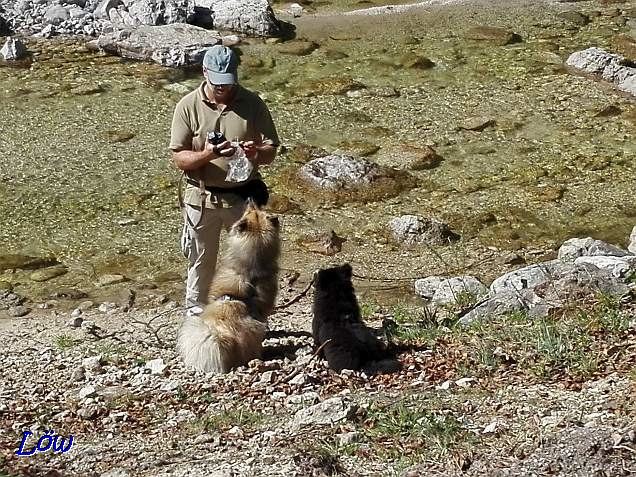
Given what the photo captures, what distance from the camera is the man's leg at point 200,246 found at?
768 cm

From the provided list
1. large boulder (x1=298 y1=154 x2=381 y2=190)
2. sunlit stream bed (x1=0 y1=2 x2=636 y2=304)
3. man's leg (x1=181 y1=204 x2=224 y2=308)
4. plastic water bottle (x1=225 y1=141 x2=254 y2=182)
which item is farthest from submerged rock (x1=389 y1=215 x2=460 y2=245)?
plastic water bottle (x1=225 y1=141 x2=254 y2=182)

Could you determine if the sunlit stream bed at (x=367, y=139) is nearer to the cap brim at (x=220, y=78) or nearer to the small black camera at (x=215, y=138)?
the small black camera at (x=215, y=138)


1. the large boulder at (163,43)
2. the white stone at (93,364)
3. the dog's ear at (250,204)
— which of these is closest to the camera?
the dog's ear at (250,204)

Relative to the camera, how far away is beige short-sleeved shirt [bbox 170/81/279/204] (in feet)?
24.0

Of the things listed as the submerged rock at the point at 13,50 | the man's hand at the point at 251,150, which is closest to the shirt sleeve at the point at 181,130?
the man's hand at the point at 251,150

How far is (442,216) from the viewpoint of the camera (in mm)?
11477

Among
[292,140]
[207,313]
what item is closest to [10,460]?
[207,313]

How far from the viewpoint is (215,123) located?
24.0 feet

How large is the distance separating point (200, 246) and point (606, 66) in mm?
9047

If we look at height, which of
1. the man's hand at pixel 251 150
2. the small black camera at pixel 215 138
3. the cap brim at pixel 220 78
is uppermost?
the cap brim at pixel 220 78

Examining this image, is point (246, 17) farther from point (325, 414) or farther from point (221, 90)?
point (325, 414)

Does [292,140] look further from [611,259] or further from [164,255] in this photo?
[611,259]

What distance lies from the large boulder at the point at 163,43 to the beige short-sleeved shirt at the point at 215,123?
27.8ft

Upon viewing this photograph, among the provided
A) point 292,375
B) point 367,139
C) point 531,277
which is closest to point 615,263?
point 531,277
